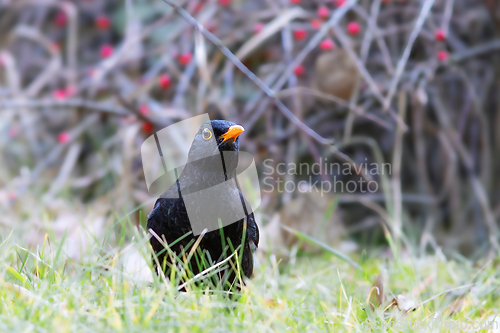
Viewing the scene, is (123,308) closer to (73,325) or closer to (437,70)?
(73,325)

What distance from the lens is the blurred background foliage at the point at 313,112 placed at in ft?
9.68

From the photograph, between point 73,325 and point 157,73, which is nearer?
point 73,325

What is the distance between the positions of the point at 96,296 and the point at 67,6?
3.12 m

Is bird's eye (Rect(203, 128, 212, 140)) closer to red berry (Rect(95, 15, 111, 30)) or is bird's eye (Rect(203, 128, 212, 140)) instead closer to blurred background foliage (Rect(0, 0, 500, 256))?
blurred background foliage (Rect(0, 0, 500, 256))

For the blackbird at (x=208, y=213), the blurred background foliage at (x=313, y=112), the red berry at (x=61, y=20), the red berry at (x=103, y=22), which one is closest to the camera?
the blackbird at (x=208, y=213)

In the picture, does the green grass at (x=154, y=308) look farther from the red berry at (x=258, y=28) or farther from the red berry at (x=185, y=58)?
the red berry at (x=258, y=28)

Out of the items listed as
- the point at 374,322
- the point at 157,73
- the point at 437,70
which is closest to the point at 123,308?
the point at 374,322

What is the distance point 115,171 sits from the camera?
324 centimetres

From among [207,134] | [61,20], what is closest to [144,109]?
[61,20]

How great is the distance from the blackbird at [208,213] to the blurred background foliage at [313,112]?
3.27 feet

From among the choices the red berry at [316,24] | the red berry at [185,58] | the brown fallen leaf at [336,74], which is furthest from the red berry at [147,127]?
the red berry at [316,24]

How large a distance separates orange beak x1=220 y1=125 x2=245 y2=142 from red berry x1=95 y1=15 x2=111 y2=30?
262 centimetres

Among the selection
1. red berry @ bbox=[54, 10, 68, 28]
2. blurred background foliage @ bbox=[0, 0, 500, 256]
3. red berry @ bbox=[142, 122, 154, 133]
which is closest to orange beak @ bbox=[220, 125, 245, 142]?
blurred background foliage @ bbox=[0, 0, 500, 256]

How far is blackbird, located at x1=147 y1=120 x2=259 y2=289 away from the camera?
5.47 ft
